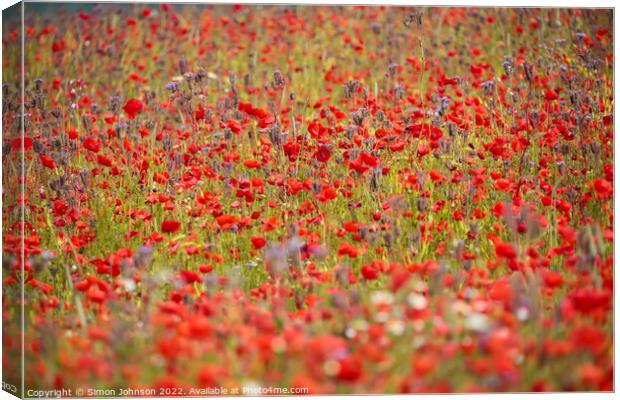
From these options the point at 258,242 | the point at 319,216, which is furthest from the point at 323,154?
the point at 258,242

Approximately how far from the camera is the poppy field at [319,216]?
10.1 feet

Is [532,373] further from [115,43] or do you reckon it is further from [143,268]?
[115,43]

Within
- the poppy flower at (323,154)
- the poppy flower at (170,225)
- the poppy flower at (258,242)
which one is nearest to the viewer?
the poppy flower at (258,242)

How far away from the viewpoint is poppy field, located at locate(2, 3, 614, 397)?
3.09 metres

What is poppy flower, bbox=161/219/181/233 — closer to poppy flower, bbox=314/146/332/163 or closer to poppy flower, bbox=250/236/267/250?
poppy flower, bbox=250/236/267/250

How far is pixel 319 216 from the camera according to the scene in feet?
13.7

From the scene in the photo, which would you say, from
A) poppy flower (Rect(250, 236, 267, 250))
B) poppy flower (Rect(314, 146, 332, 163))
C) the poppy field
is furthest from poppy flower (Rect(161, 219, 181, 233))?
poppy flower (Rect(314, 146, 332, 163))

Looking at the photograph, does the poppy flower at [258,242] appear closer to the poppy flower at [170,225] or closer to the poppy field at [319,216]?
the poppy field at [319,216]

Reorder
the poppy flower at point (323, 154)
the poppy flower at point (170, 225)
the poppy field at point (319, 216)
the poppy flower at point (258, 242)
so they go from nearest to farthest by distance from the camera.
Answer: the poppy field at point (319, 216) < the poppy flower at point (258, 242) < the poppy flower at point (170, 225) < the poppy flower at point (323, 154)

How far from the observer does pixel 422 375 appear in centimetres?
301

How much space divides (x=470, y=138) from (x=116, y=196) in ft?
4.90

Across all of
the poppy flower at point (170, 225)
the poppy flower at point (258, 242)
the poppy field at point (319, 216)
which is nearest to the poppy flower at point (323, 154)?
the poppy field at point (319, 216)

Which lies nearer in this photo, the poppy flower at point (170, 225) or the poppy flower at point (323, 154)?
the poppy flower at point (170, 225)

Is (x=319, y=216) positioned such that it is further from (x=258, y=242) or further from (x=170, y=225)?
(x=170, y=225)
